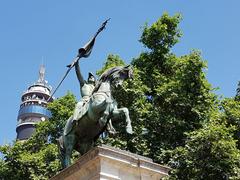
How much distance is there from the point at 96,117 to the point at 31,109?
71.0 meters

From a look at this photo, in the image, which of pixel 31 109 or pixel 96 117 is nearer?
pixel 96 117

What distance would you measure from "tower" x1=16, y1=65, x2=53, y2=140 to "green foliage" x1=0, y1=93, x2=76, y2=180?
52.6 meters

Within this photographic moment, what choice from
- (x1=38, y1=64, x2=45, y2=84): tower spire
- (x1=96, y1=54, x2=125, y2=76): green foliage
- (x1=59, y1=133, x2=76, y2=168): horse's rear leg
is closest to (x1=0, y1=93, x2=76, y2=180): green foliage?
(x1=96, y1=54, x2=125, y2=76): green foliage

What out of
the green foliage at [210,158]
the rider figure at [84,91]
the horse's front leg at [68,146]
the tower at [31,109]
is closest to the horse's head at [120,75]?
the rider figure at [84,91]

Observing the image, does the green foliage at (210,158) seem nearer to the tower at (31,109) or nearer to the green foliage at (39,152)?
the green foliage at (39,152)

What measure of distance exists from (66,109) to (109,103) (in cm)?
1213

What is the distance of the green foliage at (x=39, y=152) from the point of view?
823 inches

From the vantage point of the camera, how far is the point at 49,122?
78.2ft

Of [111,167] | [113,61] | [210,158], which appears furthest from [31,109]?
[111,167]

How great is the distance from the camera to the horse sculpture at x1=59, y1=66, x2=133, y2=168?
38.2 ft

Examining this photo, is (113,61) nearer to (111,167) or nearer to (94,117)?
(94,117)

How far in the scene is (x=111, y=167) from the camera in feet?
33.7

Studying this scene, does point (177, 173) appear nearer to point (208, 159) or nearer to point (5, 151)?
point (208, 159)

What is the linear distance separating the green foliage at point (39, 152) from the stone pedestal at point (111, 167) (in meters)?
9.24
